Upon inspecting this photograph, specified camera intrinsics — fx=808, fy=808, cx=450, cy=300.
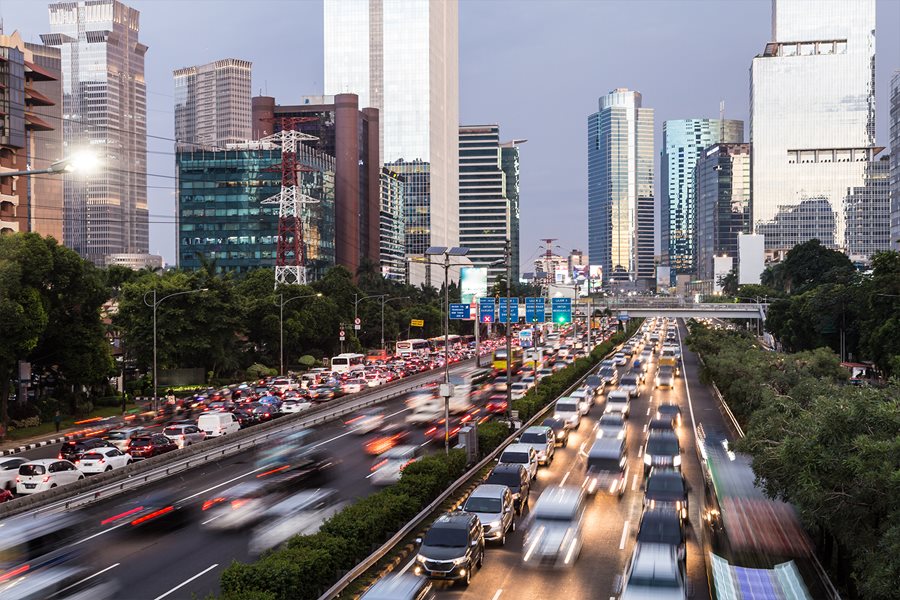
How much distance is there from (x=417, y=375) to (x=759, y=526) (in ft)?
203

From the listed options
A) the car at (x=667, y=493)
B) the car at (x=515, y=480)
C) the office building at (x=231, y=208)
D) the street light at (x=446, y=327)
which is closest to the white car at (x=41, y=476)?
the street light at (x=446, y=327)

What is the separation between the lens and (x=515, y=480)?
28688 mm

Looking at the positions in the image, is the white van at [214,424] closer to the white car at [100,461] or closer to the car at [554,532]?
the white car at [100,461]

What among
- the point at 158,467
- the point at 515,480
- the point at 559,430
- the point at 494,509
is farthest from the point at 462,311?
the point at 494,509

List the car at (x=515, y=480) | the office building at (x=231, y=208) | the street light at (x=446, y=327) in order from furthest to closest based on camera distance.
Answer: the office building at (x=231, y=208) < the street light at (x=446, y=327) < the car at (x=515, y=480)

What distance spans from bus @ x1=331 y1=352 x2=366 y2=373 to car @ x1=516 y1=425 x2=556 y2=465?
1667 inches

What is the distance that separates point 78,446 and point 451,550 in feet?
82.6

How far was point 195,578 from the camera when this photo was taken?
21.4 metres

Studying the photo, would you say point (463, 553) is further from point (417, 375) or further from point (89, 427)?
point (417, 375)

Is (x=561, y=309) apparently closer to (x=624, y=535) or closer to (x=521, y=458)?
(x=521, y=458)

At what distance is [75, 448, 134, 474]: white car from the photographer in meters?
35.4

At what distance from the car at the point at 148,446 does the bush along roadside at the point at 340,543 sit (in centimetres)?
1641

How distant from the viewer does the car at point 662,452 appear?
107 ft

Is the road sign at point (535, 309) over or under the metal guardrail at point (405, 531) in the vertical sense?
over
